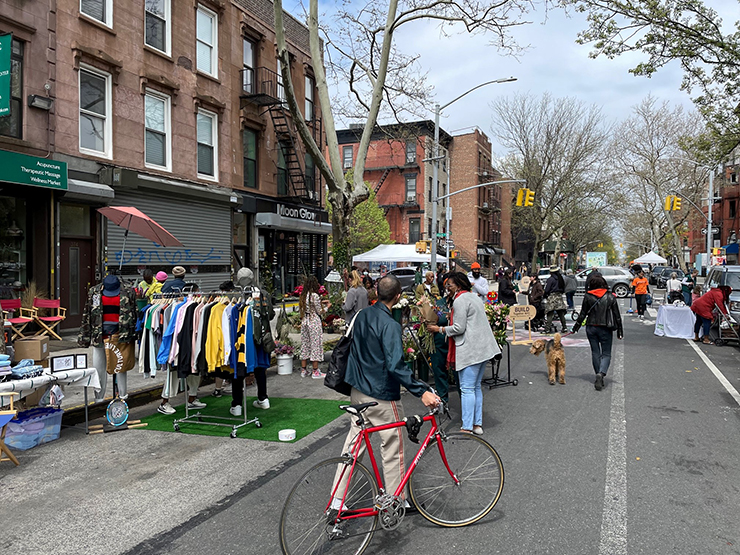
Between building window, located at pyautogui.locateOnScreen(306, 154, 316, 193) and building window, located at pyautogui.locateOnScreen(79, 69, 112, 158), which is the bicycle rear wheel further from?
building window, located at pyautogui.locateOnScreen(306, 154, 316, 193)

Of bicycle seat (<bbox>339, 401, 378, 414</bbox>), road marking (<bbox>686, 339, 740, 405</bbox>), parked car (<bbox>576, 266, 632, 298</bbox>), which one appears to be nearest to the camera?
bicycle seat (<bbox>339, 401, 378, 414</bbox>)

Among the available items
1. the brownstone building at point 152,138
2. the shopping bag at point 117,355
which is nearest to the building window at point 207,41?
the brownstone building at point 152,138

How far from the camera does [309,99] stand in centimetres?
2389

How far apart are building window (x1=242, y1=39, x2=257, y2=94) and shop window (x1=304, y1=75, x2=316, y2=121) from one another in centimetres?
382

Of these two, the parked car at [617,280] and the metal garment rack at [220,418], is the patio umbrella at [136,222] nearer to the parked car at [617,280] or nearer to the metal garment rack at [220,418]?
the metal garment rack at [220,418]

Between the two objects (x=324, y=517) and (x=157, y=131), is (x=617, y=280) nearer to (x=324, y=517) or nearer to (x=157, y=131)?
(x=157, y=131)

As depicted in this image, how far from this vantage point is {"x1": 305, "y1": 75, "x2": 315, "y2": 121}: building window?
23.9 metres

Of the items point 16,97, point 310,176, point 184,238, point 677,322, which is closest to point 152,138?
point 184,238

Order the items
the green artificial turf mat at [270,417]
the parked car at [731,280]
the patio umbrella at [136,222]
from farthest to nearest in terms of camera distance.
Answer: the parked car at [731,280]
the patio umbrella at [136,222]
the green artificial turf mat at [270,417]

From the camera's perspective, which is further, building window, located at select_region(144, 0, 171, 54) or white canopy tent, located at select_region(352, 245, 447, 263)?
white canopy tent, located at select_region(352, 245, 447, 263)

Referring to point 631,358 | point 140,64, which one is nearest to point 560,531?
point 631,358

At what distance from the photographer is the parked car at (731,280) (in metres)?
13.0

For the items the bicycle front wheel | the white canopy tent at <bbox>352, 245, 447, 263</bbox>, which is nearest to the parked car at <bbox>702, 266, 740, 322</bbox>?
the bicycle front wheel

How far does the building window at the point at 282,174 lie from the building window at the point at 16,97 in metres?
10.8
